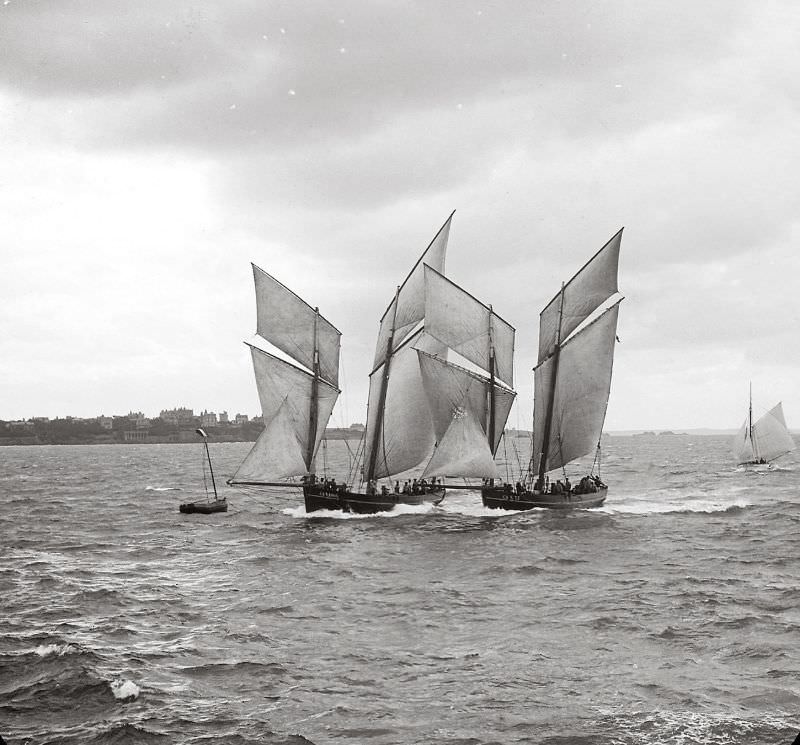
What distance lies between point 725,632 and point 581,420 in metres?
36.8

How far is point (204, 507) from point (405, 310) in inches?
884

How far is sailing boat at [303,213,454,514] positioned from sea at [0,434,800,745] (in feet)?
33.7

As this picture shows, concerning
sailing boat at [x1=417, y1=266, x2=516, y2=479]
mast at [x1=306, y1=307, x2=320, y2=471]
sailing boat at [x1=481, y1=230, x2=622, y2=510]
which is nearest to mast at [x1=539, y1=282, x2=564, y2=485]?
sailing boat at [x1=481, y1=230, x2=622, y2=510]

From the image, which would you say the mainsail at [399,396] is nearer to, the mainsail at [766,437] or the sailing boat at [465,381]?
the sailing boat at [465,381]

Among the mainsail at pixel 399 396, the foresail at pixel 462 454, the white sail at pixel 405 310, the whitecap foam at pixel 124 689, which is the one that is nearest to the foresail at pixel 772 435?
the mainsail at pixel 399 396

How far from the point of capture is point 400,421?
2520 inches

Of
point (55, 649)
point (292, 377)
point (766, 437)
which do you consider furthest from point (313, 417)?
point (766, 437)

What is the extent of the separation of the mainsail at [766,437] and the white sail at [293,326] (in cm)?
8582

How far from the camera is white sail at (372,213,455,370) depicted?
6612 centimetres

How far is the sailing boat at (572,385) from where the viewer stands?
61.2 meters

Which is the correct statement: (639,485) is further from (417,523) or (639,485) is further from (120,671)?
(120,671)

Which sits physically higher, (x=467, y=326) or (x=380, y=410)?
(x=467, y=326)

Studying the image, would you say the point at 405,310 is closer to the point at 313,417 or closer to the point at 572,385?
the point at 313,417

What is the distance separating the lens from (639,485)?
9325 cm
